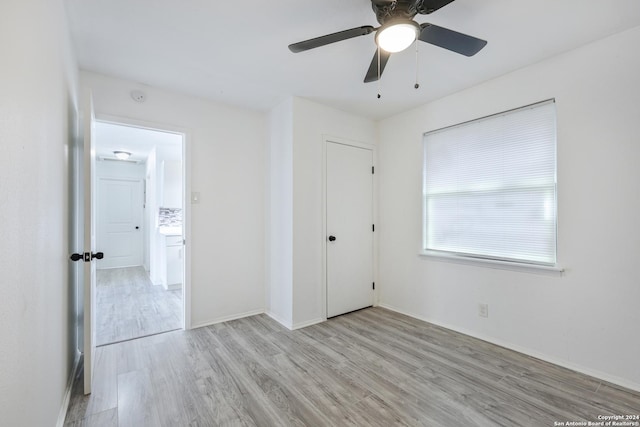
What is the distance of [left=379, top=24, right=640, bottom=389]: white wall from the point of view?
207cm

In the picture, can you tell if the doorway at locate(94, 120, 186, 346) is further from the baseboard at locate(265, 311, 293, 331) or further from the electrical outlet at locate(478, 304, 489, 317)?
the electrical outlet at locate(478, 304, 489, 317)

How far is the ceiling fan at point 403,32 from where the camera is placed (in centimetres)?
154

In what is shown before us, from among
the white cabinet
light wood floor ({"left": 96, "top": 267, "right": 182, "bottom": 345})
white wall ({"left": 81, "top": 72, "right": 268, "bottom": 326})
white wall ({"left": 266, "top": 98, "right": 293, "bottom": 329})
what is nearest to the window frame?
white wall ({"left": 266, "top": 98, "right": 293, "bottom": 329})

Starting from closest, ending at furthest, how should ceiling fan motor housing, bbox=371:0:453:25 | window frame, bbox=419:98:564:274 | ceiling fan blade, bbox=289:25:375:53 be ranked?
ceiling fan motor housing, bbox=371:0:453:25
ceiling fan blade, bbox=289:25:375:53
window frame, bbox=419:98:564:274

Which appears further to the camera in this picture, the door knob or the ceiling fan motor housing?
the door knob

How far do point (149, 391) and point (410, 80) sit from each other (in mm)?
3391

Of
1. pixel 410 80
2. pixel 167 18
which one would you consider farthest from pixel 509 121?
pixel 167 18

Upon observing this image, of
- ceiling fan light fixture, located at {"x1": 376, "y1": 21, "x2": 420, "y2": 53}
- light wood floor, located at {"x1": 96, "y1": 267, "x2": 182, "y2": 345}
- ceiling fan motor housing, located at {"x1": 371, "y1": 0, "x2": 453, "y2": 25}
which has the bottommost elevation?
light wood floor, located at {"x1": 96, "y1": 267, "x2": 182, "y2": 345}

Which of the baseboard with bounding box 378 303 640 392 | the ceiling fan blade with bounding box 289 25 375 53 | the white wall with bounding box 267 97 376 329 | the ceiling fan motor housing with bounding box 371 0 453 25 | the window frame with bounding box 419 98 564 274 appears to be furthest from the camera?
the white wall with bounding box 267 97 376 329

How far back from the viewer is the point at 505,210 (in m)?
2.73

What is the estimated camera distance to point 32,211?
1.20 m

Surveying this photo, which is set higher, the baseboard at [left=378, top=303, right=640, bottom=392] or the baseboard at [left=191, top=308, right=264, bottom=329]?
the baseboard at [left=378, top=303, right=640, bottom=392]

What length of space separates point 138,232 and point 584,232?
806 cm

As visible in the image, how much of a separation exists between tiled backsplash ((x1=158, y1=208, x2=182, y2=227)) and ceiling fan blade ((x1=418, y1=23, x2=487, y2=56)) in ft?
17.0
